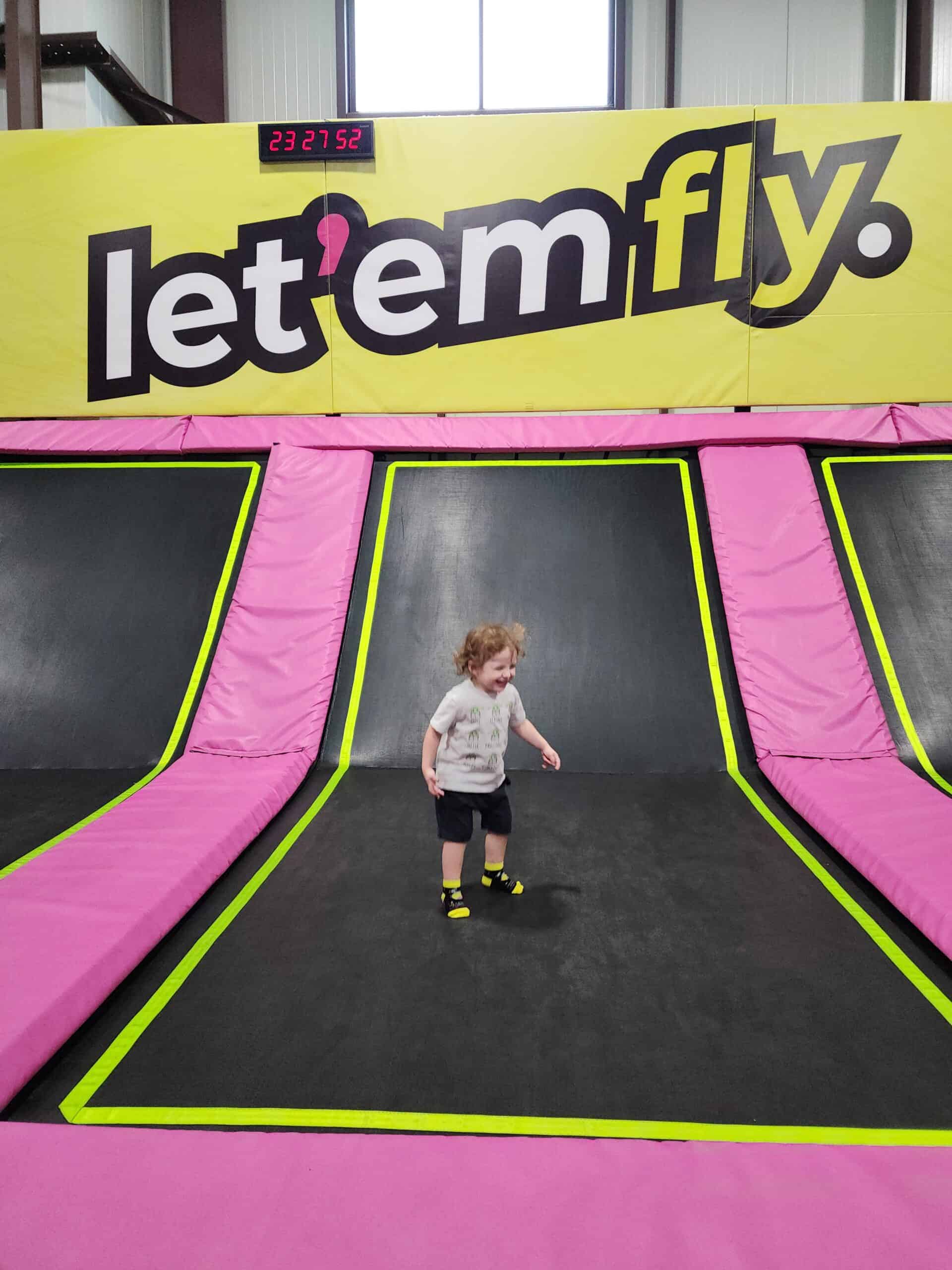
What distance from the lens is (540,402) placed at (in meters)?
5.06

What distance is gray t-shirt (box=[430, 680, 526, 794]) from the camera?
7.49 feet

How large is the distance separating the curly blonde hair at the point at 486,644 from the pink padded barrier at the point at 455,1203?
1146mm

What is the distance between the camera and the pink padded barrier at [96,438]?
187 inches

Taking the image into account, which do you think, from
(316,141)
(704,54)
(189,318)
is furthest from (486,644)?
(704,54)

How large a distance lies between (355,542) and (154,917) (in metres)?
2.39

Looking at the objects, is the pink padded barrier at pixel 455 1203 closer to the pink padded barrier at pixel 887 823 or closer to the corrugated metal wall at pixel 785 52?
the pink padded barrier at pixel 887 823

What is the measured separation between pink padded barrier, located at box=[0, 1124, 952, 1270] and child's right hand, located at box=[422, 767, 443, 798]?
2.99 feet

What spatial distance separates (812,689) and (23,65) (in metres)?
6.55

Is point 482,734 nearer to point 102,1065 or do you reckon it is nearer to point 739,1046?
point 739,1046

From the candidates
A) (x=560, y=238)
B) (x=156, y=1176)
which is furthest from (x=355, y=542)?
(x=156, y=1176)

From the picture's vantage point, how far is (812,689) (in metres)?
3.54

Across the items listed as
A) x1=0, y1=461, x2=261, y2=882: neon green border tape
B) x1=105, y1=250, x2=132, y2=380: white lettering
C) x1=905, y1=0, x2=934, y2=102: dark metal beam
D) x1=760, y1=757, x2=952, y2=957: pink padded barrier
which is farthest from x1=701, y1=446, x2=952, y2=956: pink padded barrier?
x1=905, y1=0, x2=934, y2=102: dark metal beam

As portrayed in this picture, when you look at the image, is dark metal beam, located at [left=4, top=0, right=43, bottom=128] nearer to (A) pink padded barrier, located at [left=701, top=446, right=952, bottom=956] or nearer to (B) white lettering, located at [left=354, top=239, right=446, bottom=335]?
(B) white lettering, located at [left=354, top=239, right=446, bottom=335]

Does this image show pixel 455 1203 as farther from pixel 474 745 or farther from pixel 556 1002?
pixel 474 745
